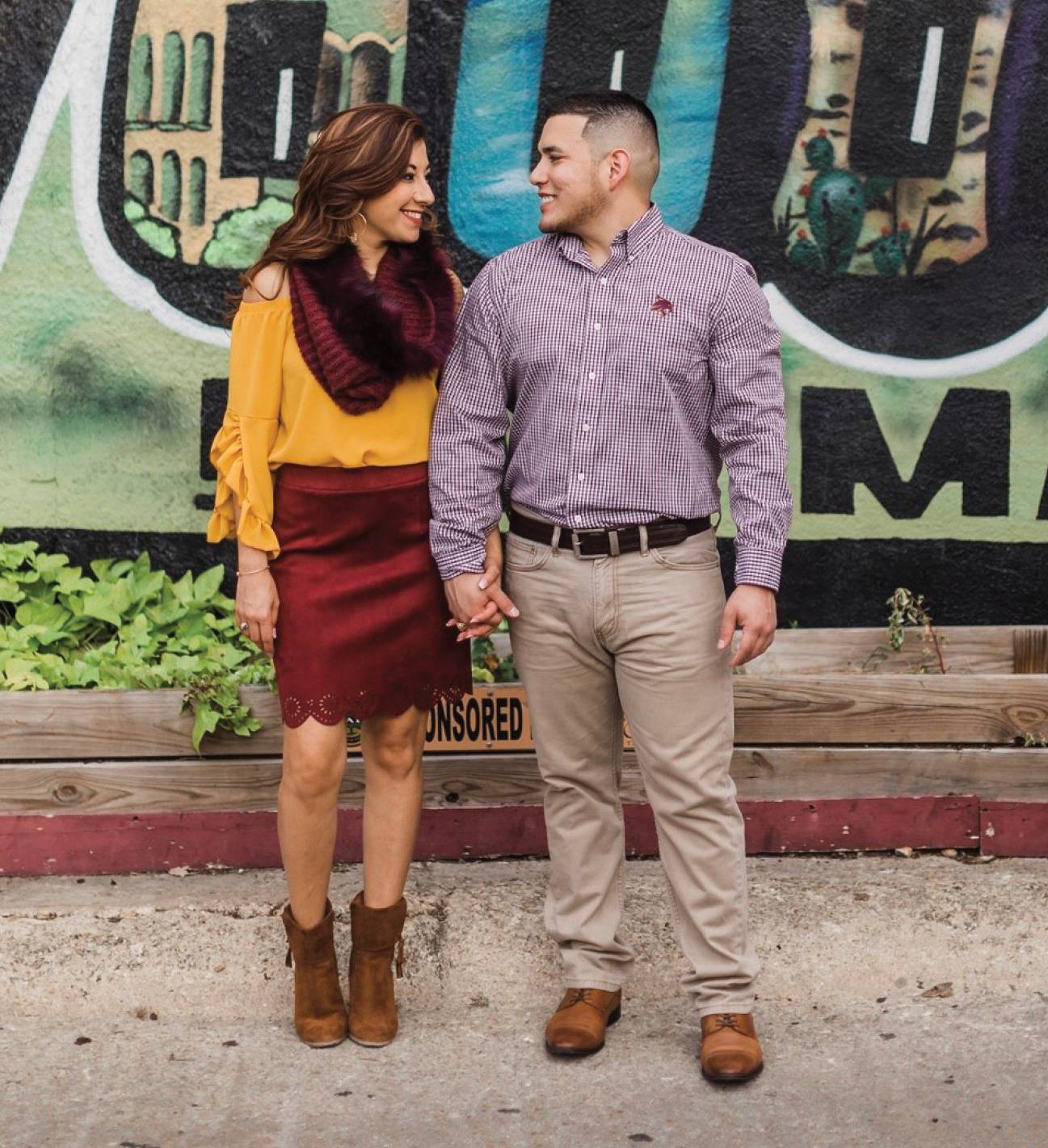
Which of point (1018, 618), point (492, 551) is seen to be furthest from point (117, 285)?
point (1018, 618)

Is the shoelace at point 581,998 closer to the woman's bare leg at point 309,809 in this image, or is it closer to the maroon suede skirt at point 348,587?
the woman's bare leg at point 309,809

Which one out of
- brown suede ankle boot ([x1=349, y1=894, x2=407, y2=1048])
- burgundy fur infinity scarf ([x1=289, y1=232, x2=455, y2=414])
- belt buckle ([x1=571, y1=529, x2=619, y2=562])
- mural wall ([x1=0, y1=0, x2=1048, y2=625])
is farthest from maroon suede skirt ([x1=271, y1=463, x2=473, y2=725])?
mural wall ([x1=0, y1=0, x2=1048, y2=625])

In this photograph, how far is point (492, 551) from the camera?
3.81 m

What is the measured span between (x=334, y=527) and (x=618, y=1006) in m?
1.40

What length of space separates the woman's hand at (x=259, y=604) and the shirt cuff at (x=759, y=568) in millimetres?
1058

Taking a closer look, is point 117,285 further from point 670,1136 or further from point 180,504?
point 670,1136

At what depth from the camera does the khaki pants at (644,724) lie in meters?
3.65

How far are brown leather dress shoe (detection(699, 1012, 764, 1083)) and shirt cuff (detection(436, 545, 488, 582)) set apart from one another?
118 centimetres

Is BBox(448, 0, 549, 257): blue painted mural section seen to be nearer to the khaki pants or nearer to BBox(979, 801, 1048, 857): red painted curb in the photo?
the khaki pants

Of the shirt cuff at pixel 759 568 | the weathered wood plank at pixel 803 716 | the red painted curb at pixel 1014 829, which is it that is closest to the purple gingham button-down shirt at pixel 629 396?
the shirt cuff at pixel 759 568

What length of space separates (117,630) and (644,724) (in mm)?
2429

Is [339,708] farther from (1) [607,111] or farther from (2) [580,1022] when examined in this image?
(1) [607,111]

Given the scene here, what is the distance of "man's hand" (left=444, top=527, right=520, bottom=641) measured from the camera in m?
3.71

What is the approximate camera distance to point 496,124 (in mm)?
5602
